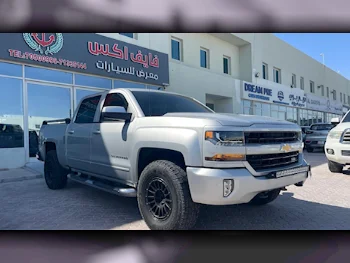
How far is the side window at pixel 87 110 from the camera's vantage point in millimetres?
4633

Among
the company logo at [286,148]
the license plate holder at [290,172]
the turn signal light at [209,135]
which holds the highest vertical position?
the turn signal light at [209,135]

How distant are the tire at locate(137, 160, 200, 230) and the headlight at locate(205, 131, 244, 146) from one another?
0.51 m

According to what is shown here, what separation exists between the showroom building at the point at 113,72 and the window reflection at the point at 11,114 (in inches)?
1.0

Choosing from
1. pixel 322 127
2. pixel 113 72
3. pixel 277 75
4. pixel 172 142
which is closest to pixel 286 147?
pixel 172 142

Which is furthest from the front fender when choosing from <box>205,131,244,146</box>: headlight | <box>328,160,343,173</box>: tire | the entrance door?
<box>328,160,343,173</box>: tire

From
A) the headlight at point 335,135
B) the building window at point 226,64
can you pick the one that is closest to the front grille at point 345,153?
the headlight at point 335,135

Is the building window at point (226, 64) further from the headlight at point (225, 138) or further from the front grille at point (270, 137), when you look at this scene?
the headlight at point (225, 138)

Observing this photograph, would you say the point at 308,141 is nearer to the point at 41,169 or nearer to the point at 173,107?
the point at 173,107

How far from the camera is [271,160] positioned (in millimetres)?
3172

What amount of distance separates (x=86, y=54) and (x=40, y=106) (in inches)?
86.9

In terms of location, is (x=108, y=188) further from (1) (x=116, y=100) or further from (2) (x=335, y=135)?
(2) (x=335, y=135)

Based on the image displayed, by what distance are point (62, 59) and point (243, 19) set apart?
616 cm

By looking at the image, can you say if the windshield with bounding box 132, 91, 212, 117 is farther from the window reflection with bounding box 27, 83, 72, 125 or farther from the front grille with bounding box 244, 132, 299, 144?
the window reflection with bounding box 27, 83, 72, 125

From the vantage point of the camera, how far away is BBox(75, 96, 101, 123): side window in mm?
4633
